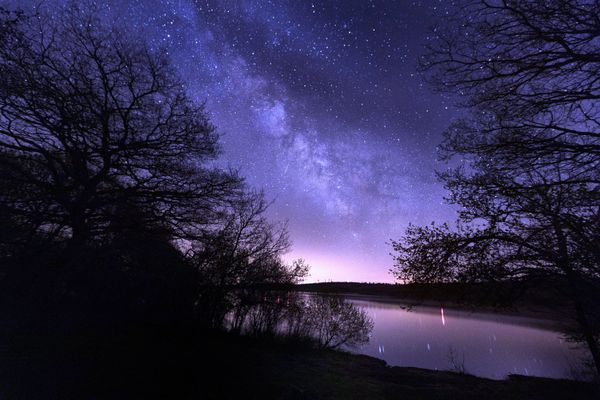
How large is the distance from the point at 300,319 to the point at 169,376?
21.3 metres

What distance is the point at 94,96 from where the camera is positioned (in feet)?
29.4

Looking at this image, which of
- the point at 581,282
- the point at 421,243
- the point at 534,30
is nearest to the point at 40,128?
the point at 421,243

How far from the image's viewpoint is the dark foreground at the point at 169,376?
564cm

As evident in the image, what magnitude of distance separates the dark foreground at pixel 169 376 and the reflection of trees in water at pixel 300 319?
7.68 m

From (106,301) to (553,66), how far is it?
15532mm

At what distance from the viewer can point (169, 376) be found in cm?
698

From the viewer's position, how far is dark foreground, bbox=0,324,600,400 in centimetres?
564

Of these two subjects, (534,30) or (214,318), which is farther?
(214,318)

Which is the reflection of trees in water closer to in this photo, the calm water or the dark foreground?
the calm water

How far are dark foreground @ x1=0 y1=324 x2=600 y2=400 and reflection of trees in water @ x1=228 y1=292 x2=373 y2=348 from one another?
7680mm

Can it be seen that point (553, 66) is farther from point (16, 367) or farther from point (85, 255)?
point (85, 255)

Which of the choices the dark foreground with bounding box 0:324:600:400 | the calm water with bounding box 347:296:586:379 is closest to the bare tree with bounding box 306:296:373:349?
the calm water with bounding box 347:296:586:379

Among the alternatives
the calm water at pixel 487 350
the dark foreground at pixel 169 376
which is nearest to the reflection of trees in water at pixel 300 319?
the calm water at pixel 487 350

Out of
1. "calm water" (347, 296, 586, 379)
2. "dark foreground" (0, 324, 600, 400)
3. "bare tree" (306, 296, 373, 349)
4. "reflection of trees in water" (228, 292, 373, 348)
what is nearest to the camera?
"dark foreground" (0, 324, 600, 400)
